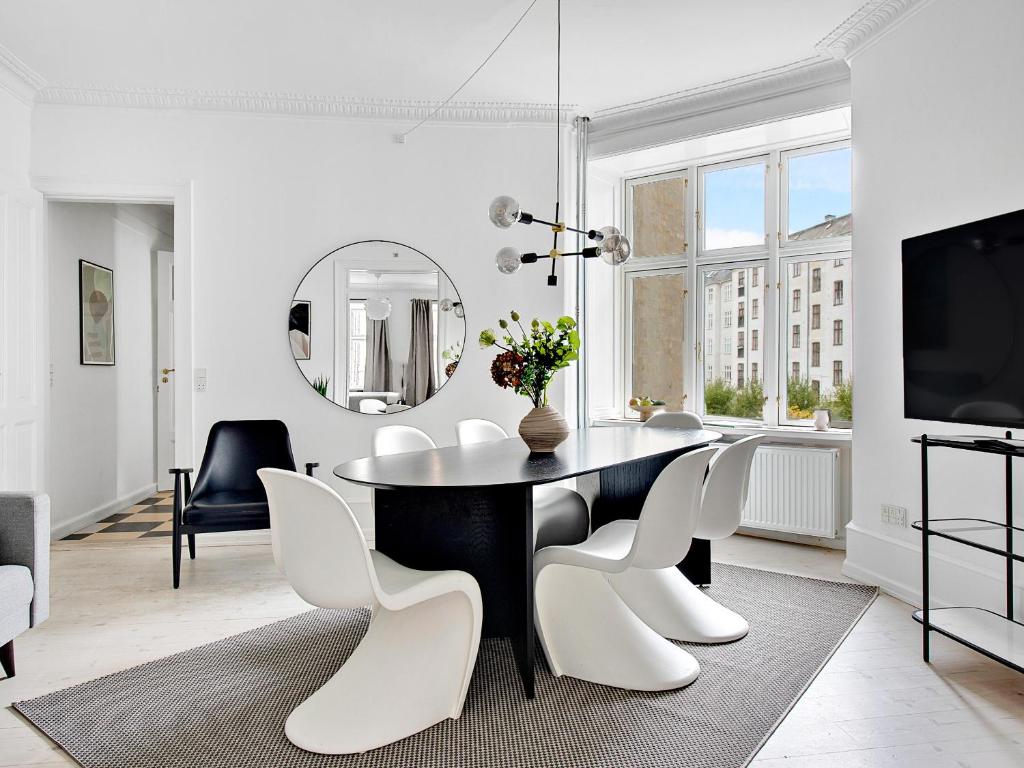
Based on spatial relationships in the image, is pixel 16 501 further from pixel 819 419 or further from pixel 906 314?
pixel 819 419

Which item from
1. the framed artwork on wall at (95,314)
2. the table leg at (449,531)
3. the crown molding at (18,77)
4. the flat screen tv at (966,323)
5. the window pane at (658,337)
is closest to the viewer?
the flat screen tv at (966,323)

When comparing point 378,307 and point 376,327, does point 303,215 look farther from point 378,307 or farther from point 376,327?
point 376,327

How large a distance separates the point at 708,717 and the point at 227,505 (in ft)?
8.37

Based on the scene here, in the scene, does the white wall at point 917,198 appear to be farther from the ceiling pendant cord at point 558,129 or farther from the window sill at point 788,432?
the ceiling pendant cord at point 558,129

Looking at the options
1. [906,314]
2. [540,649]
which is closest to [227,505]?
[540,649]

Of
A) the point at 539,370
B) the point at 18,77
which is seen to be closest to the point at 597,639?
the point at 539,370

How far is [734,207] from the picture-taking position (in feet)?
16.6

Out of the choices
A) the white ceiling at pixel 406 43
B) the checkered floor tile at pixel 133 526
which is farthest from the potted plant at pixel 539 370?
the checkered floor tile at pixel 133 526

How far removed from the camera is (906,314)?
3.01 m

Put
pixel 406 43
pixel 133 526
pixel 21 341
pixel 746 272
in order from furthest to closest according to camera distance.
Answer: pixel 133 526
pixel 746 272
pixel 21 341
pixel 406 43

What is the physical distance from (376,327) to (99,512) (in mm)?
2627

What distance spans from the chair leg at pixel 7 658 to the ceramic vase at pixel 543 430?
205cm

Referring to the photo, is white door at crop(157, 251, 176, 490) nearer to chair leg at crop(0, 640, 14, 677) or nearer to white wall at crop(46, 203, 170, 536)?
white wall at crop(46, 203, 170, 536)

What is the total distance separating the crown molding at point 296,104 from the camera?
439 centimetres
